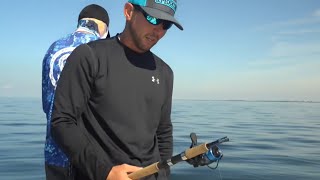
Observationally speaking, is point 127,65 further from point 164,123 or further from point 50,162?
point 50,162

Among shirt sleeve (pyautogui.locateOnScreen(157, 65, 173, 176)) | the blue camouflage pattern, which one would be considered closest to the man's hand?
shirt sleeve (pyautogui.locateOnScreen(157, 65, 173, 176))

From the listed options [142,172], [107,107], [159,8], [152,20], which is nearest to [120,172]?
[142,172]

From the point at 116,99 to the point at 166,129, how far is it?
2.74 ft

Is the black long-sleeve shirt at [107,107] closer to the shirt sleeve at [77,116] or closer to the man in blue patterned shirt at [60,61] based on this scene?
the shirt sleeve at [77,116]

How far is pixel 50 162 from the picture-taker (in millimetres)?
3396

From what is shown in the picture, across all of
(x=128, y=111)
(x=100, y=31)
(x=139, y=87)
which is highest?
(x=100, y=31)

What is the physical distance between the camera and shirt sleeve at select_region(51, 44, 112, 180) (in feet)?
8.92

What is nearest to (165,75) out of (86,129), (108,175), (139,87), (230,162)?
(139,87)

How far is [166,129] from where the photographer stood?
363cm

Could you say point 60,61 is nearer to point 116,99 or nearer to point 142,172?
point 116,99

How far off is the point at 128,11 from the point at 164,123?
1098 millimetres

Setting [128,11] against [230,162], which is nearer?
[128,11]

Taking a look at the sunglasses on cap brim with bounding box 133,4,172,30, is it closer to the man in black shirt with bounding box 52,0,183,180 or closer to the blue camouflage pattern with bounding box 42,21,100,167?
the man in black shirt with bounding box 52,0,183,180

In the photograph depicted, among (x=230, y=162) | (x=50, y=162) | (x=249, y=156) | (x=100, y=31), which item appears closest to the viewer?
(x=50, y=162)
